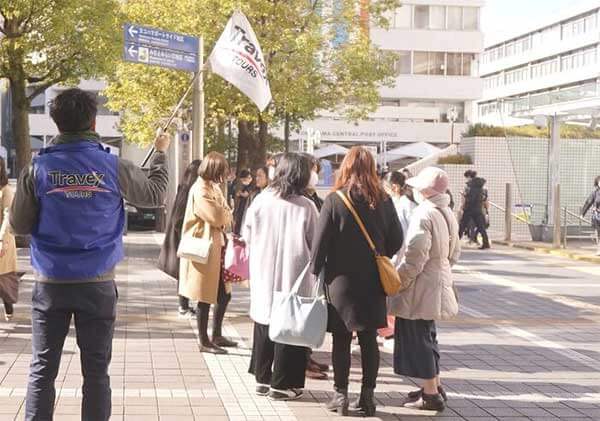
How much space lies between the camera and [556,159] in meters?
24.3

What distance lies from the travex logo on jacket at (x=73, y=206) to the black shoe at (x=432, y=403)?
2.75 m

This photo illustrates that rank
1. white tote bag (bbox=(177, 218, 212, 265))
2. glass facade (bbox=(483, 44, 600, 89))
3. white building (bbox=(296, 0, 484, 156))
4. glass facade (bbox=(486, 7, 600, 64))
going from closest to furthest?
1. white tote bag (bbox=(177, 218, 212, 265))
2. white building (bbox=(296, 0, 484, 156))
3. glass facade (bbox=(483, 44, 600, 89))
4. glass facade (bbox=(486, 7, 600, 64))

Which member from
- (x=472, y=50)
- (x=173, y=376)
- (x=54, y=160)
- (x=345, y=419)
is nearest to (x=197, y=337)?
(x=173, y=376)

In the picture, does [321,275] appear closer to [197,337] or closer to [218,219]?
[218,219]

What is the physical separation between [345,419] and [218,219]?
8.68 feet

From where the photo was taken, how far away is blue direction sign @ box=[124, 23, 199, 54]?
1259cm

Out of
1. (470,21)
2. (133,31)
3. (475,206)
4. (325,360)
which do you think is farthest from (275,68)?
(470,21)

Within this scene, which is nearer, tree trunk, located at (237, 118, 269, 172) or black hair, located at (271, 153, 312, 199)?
black hair, located at (271, 153, 312, 199)

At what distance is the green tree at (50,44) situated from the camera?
17938 mm

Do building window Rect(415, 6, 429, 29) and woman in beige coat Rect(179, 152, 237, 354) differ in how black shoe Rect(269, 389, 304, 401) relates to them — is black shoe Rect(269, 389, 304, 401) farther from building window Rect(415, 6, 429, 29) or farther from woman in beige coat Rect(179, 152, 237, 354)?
building window Rect(415, 6, 429, 29)

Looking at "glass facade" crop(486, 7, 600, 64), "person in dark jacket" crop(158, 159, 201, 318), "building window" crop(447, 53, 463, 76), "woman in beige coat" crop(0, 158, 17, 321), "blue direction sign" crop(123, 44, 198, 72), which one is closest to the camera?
"woman in beige coat" crop(0, 158, 17, 321)

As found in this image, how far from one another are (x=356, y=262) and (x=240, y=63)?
6.82 metres

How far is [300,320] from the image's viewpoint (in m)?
6.29

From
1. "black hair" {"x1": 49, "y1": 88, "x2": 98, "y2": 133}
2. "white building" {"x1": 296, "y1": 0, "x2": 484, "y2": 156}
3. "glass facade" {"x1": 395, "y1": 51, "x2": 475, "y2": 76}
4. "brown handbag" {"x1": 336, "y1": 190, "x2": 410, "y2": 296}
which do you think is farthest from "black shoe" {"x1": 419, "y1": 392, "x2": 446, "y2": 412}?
"glass facade" {"x1": 395, "y1": 51, "x2": 475, "y2": 76}
